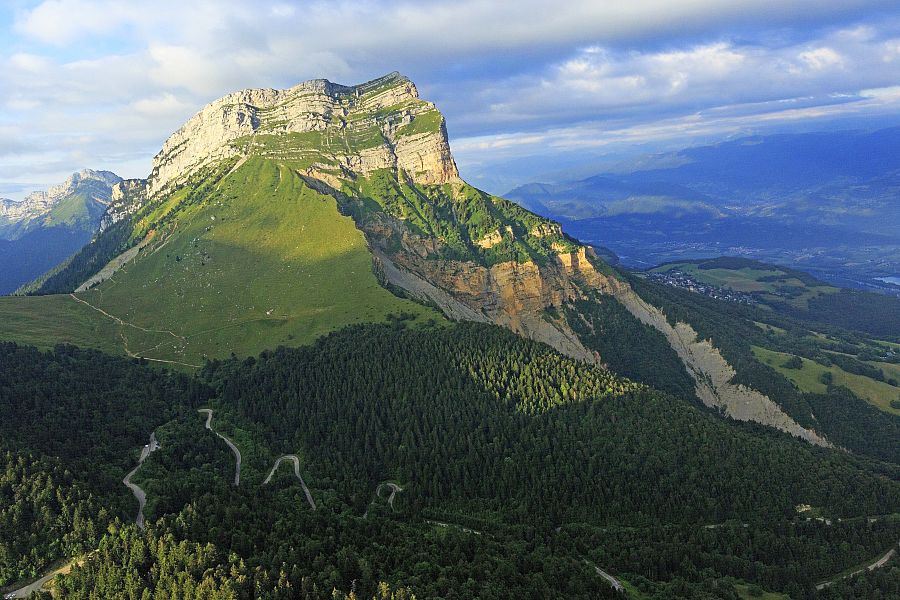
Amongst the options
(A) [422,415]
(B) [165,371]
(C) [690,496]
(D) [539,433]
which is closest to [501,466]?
(D) [539,433]

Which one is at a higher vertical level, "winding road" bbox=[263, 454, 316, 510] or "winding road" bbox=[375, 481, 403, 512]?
"winding road" bbox=[263, 454, 316, 510]

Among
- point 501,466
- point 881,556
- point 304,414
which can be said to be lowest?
point 881,556

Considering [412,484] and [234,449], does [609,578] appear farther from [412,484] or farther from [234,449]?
[234,449]

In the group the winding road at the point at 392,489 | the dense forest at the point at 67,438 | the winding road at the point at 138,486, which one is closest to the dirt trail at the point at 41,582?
the dense forest at the point at 67,438

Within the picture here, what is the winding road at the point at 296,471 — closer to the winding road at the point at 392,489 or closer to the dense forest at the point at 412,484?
the dense forest at the point at 412,484

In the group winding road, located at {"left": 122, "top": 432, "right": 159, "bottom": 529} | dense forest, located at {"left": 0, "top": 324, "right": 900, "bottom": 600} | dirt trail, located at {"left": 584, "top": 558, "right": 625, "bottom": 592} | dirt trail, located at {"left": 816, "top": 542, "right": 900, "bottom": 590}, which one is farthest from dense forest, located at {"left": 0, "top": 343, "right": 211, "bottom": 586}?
dirt trail, located at {"left": 816, "top": 542, "right": 900, "bottom": 590}

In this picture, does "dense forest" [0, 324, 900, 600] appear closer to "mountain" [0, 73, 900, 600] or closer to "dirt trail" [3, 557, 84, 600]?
"mountain" [0, 73, 900, 600]

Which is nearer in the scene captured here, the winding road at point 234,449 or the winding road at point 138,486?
the winding road at point 138,486

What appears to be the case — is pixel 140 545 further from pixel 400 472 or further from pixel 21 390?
pixel 21 390
